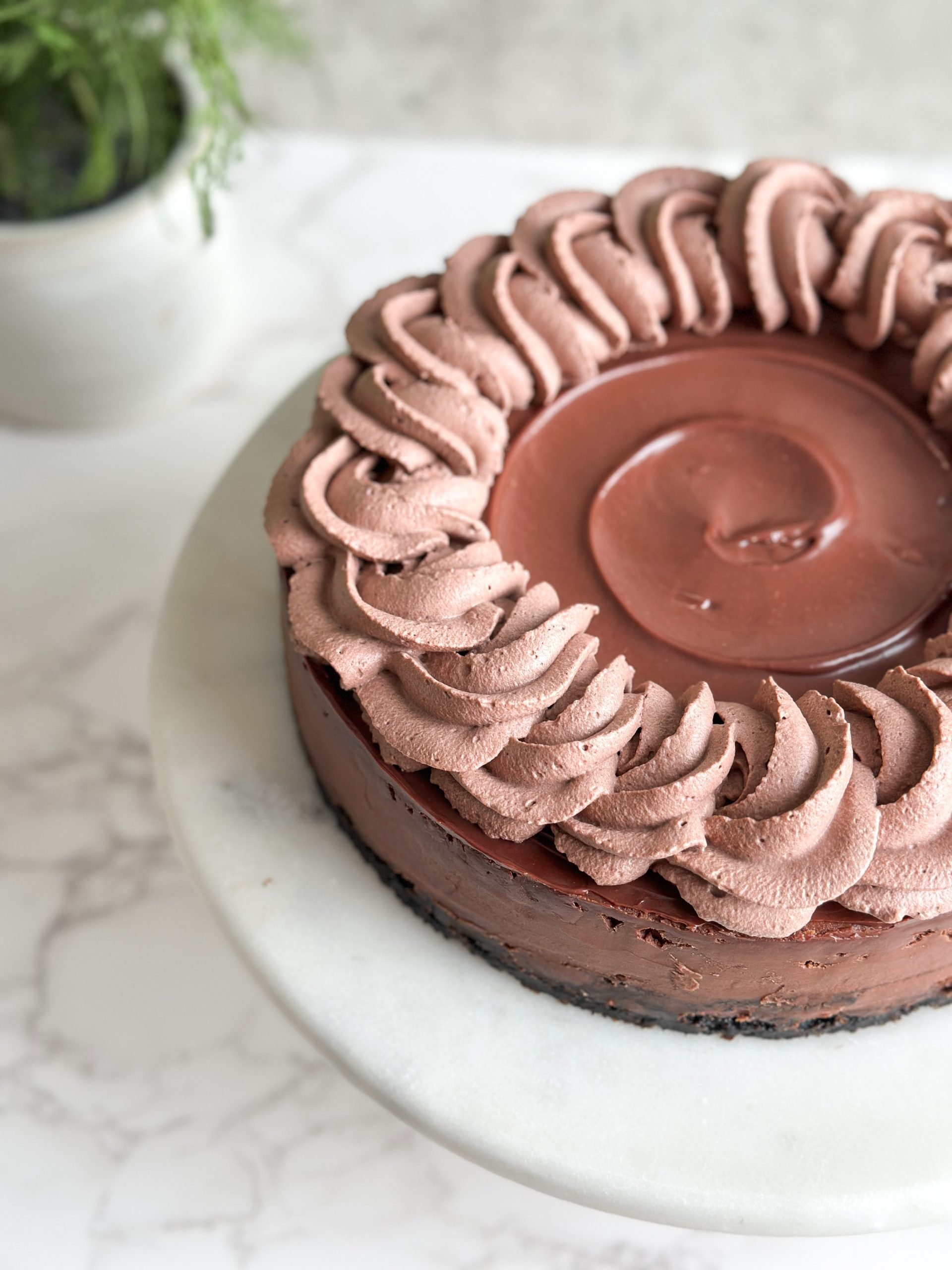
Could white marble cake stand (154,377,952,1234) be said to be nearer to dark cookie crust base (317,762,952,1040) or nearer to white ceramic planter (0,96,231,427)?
dark cookie crust base (317,762,952,1040)

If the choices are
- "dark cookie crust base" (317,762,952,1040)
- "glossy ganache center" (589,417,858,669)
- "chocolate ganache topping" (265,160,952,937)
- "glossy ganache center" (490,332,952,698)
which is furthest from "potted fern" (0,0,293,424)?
"dark cookie crust base" (317,762,952,1040)

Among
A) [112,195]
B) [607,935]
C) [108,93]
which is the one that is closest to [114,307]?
[112,195]

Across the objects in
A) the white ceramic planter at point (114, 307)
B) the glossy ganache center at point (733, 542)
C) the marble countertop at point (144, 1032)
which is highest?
the white ceramic planter at point (114, 307)

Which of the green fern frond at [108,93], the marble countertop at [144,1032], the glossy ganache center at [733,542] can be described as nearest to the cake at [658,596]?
the glossy ganache center at [733,542]

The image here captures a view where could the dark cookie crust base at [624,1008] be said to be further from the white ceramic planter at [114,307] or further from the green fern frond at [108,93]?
the white ceramic planter at [114,307]

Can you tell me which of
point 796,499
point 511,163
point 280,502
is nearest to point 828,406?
point 796,499

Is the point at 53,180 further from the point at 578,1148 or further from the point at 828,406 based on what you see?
the point at 578,1148
